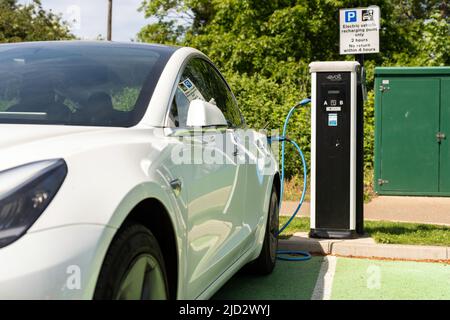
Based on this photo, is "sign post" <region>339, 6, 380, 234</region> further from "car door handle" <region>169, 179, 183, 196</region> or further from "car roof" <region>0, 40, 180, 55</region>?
"car door handle" <region>169, 179, 183, 196</region>

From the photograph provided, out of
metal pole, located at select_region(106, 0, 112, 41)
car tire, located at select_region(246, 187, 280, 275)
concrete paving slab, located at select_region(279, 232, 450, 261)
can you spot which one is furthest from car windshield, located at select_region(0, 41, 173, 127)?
metal pole, located at select_region(106, 0, 112, 41)

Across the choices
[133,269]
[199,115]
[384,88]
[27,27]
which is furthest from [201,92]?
[27,27]

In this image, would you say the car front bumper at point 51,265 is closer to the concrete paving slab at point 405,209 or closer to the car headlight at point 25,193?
the car headlight at point 25,193

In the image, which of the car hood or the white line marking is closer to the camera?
the car hood

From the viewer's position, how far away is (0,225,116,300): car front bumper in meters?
1.79

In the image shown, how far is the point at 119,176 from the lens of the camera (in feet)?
7.20

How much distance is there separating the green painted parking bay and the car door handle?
2.00m

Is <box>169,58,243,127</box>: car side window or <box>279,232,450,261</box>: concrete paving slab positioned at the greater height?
<box>169,58,243,127</box>: car side window

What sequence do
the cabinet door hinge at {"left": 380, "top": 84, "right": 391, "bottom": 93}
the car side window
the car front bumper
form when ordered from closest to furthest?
the car front bumper, the car side window, the cabinet door hinge at {"left": 380, "top": 84, "right": 391, "bottom": 93}

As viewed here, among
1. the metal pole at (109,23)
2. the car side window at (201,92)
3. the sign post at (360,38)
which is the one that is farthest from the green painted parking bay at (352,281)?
the metal pole at (109,23)

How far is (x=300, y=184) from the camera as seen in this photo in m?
10.4

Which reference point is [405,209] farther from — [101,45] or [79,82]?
[79,82]

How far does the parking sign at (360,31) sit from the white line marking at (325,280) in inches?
87.6

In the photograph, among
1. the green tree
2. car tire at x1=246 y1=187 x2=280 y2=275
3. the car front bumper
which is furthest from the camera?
the green tree
